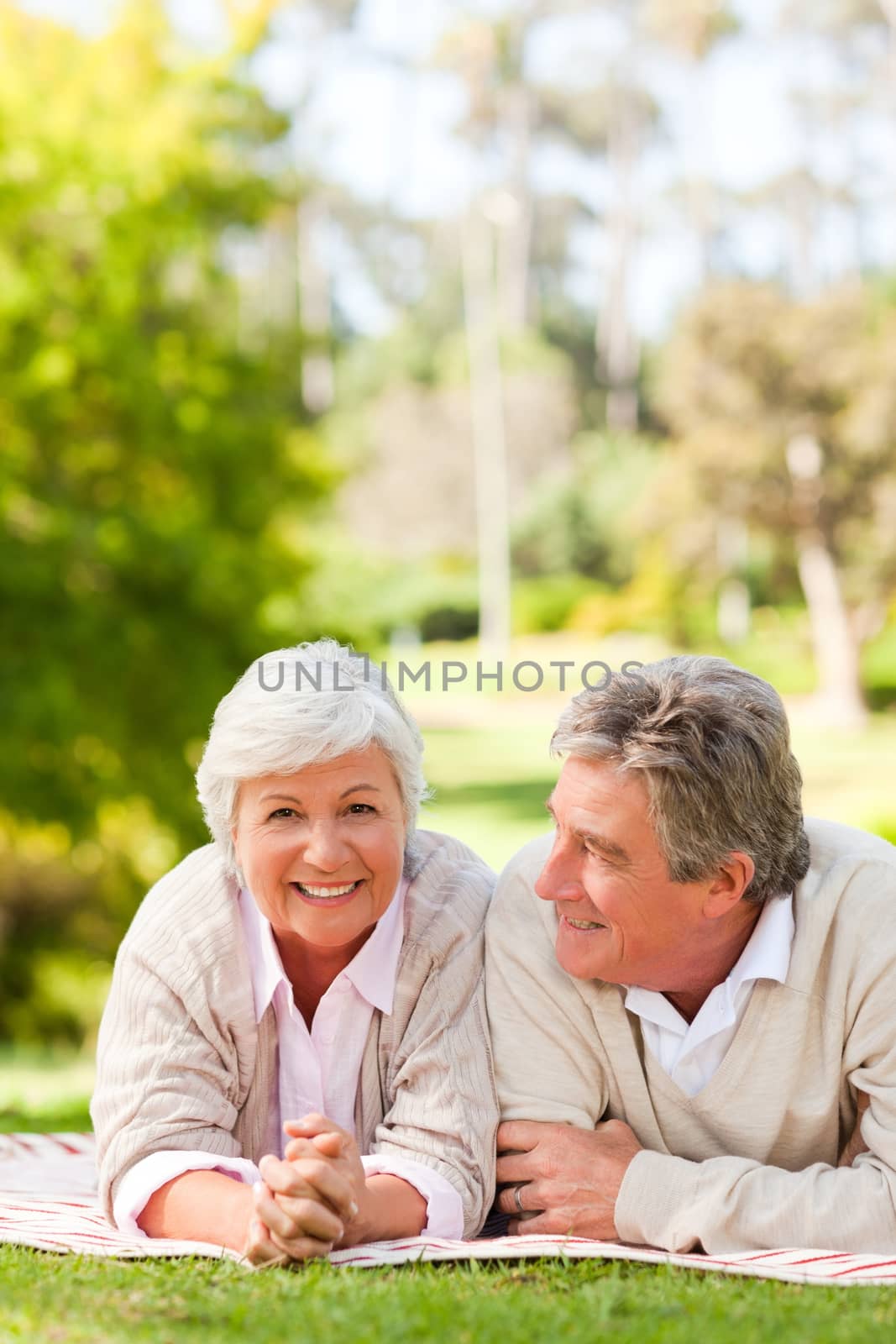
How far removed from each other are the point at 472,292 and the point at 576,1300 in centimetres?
3333

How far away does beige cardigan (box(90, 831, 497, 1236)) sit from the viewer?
2.64m

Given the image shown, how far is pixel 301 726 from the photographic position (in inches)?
101

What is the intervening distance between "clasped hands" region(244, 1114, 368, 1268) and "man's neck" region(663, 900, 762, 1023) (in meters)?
0.71

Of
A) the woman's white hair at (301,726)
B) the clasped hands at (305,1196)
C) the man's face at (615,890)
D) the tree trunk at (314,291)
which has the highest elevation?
the tree trunk at (314,291)

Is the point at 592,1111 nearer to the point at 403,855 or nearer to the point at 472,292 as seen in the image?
the point at 403,855

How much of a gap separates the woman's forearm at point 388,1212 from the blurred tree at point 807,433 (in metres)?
21.8

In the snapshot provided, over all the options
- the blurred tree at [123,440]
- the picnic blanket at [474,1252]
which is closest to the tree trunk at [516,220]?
the blurred tree at [123,440]

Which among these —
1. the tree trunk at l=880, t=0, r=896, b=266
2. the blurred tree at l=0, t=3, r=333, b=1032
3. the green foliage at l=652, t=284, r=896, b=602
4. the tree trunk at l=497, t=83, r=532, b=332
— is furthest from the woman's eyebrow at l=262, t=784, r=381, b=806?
the tree trunk at l=880, t=0, r=896, b=266

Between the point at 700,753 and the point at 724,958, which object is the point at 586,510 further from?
the point at 700,753

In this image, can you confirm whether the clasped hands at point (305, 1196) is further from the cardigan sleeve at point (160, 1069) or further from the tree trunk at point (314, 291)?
the tree trunk at point (314, 291)

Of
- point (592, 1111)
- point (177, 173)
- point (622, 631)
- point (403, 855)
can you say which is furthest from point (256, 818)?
point (622, 631)

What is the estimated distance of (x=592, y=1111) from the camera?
2.78 metres

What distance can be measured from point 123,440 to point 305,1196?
1182cm

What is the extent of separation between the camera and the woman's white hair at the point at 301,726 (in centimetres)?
257
